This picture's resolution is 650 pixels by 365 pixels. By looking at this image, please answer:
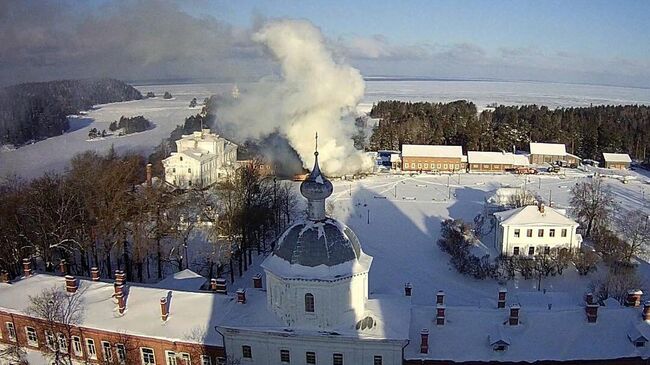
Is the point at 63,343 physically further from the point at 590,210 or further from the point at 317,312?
the point at 590,210

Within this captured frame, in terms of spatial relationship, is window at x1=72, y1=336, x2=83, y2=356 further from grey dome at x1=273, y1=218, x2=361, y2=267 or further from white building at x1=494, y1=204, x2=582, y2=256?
white building at x1=494, y1=204, x2=582, y2=256

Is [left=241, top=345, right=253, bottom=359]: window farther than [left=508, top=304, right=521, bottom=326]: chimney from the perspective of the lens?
Yes


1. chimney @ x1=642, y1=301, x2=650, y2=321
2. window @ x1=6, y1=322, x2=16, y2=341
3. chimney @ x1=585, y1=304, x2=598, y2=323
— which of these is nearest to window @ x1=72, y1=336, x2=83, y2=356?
window @ x1=6, y1=322, x2=16, y2=341

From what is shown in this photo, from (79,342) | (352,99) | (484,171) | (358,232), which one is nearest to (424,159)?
(484,171)

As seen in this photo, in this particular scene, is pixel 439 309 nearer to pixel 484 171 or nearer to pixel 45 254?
pixel 45 254

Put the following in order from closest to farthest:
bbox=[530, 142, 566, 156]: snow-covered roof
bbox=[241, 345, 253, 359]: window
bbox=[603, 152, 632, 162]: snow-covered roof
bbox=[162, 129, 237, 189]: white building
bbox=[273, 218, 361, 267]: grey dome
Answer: bbox=[273, 218, 361, 267]: grey dome, bbox=[241, 345, 253, 359]: window, bbox=[162, 129, 237, 189]: white building, bbox=[603, 152, 632, 162]: snow-covered roof, bbox=[530, 142, 566, 156]: snow-covered roof

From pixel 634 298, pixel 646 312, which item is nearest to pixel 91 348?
pixel 646 312
